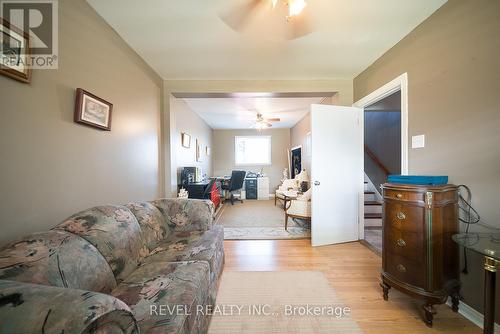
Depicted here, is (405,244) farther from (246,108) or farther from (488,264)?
(246,108)

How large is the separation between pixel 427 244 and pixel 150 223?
90.0 inches

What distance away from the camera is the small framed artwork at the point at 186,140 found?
3.94 m

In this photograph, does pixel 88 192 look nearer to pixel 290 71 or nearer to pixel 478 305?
pixel 290 71

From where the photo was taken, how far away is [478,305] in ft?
4.78

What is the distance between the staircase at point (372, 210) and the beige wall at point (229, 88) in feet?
6.34

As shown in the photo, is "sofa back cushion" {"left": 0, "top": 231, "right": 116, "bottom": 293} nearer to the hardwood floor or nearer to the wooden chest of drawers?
the hardwood floor

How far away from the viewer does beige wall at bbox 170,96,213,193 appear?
10.9ft

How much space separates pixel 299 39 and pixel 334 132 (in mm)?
1339

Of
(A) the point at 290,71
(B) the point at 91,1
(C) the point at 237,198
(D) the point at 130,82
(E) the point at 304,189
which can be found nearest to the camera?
(B) the point at 91,1

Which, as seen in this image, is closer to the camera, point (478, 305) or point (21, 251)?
point (21, 251)

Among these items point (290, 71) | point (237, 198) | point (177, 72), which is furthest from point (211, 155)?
point (290, 71)

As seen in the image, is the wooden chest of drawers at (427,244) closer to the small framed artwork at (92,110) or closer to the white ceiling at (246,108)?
the small framed artwork at (92,110)

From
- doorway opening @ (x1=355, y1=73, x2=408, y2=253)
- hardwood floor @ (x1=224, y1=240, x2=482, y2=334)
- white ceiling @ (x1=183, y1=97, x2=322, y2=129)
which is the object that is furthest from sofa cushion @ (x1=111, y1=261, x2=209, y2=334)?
white ceiling @ (x1=183, y1=97, x2=322, y2=129)

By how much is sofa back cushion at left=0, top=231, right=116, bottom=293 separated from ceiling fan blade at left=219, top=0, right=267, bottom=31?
6.83ft
